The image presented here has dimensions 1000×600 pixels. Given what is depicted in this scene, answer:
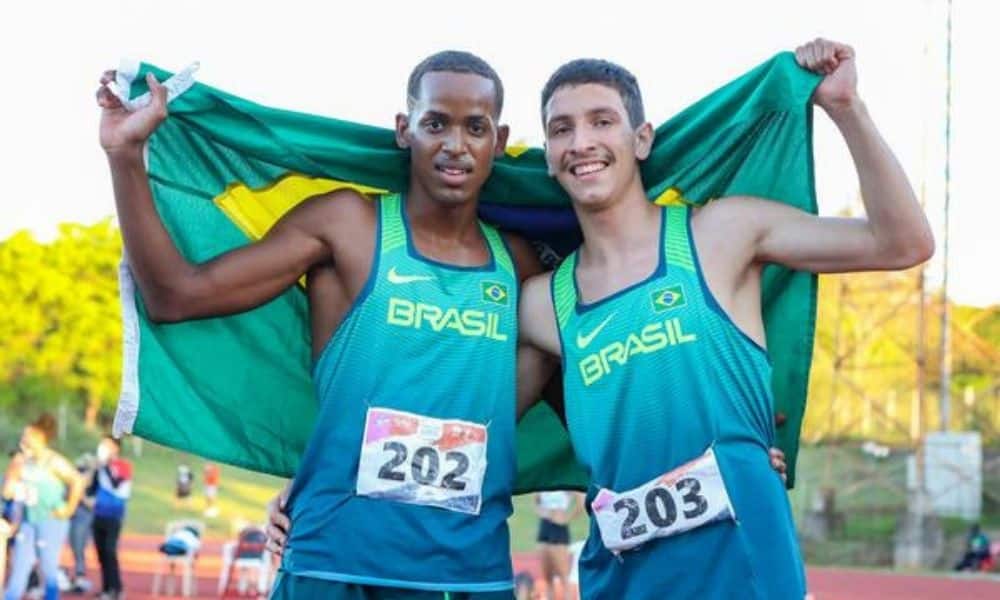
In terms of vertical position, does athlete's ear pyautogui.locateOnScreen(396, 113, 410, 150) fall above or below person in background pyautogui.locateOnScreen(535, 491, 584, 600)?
above

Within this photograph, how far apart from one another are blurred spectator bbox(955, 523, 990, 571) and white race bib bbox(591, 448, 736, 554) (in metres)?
22.3

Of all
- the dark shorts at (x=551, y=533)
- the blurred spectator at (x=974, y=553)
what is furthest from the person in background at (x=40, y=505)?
the blurred spectator at (x=974, y=553)

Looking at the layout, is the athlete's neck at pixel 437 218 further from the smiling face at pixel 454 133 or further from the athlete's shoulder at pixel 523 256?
the athlete's shoulder at pixel 523 256

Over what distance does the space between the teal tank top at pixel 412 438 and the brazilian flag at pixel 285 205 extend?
50 cm

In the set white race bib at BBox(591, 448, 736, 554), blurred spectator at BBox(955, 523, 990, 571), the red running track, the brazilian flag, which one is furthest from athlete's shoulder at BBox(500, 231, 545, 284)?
blurred spectator at BBox(955, 523, 990, 571)

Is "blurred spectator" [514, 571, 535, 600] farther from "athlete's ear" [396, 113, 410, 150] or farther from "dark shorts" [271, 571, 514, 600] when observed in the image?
"dark shorts" [271, 571, 514, 600]

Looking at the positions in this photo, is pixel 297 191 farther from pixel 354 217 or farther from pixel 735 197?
pixel 735 197

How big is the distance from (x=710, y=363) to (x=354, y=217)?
1071 mm

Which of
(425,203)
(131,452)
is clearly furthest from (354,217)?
(131,452)

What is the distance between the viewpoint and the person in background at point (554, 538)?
45.9 feet

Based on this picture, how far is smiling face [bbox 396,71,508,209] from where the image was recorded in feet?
14.0

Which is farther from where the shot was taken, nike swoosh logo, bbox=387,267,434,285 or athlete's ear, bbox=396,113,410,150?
athlete's ear, bbox=396,113,410,150

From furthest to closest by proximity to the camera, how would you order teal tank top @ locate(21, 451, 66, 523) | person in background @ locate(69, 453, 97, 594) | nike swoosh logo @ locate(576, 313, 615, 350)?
person in background @ locate(69, 453, 97, 594)
teal tank top @ locate(21, 451, 66, 523)
nike swoosh logo @ locate(576, 313, 615, 350)

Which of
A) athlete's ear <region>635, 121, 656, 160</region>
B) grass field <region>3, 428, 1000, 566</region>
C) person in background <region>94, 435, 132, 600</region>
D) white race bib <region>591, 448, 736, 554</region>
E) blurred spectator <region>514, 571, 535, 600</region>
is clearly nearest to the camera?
white race bib <region>591, 448, 736, 554</region>
